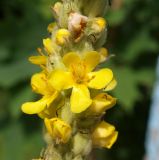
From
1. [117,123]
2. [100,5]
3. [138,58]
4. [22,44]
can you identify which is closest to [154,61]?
[138,58]

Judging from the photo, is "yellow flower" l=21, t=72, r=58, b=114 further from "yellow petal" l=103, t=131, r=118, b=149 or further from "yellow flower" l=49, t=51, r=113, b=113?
"yellow petal" l=103, t=131, r=118, b=149

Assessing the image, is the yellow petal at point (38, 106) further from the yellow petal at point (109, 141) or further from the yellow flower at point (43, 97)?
the yellow petal at point (109, 141)

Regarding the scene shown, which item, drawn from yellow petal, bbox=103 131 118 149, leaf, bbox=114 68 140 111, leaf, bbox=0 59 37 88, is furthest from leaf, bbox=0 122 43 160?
yellow petal, bbox=103 131 118 149

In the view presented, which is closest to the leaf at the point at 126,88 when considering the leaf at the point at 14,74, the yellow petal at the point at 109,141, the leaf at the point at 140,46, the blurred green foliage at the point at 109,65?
the blurred green foliage at the point at 109,65

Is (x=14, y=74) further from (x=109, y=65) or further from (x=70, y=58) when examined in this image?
(x=70, y=58)

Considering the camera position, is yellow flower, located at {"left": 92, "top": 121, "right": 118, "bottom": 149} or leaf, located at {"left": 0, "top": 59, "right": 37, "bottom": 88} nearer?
yellow flower, located at {"left": 92, "top": 121, "right": 118, "bottom": 149}

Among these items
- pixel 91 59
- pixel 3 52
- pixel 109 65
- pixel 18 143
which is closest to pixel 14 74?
pixel 3 52

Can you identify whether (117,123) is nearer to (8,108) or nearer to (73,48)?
(8,108)
